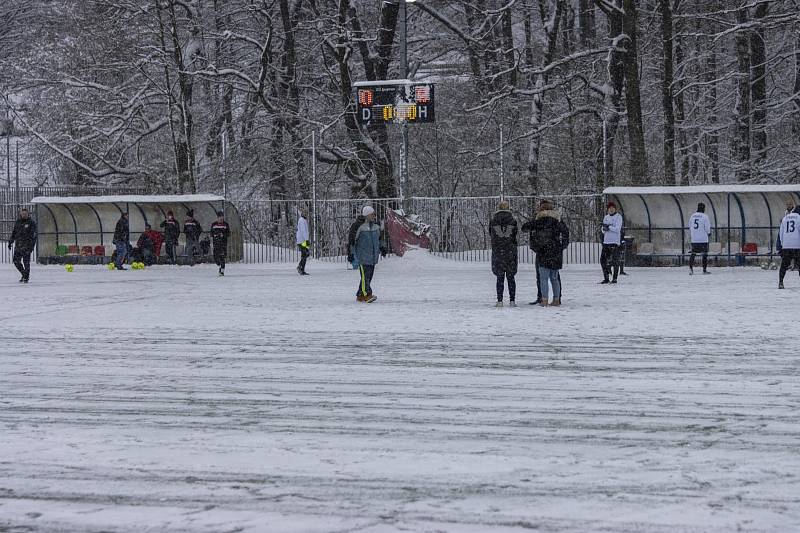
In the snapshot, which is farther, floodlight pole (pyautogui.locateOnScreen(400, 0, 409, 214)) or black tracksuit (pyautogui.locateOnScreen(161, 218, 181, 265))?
black tracksuit (pyautogui.locateOnScreen(161, 218, 181, 265))

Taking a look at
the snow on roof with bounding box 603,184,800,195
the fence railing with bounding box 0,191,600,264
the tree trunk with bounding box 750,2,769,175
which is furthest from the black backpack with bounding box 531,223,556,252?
the tree trunk with bounding box 750,2,769,175

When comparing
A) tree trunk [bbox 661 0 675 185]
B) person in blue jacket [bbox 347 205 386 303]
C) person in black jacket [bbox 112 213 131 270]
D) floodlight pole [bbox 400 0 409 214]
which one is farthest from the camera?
tree trunk [bbox 661 0 675 185]

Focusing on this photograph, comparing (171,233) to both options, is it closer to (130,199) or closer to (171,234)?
(171,234)

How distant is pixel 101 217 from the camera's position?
4094cm

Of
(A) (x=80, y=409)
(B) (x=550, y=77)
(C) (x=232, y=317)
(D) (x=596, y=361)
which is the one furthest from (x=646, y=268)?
(A) (x=80, y=409)

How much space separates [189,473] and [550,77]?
128 feet

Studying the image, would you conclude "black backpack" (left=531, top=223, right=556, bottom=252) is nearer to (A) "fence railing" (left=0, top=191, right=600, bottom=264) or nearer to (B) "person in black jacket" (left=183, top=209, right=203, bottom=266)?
(A) "fence railing" (left=0, top=191, right=600, bottom=264)

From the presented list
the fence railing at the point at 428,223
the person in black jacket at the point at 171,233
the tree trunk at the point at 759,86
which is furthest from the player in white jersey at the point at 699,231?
the person in black jacket at the point at 171,233

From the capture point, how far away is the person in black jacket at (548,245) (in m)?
19.0

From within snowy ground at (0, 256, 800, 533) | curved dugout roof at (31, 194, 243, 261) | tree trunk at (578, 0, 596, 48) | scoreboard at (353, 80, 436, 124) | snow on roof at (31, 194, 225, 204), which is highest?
tree trunk at (578, 0, 596, 48)

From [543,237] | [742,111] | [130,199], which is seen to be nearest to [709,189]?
[742,111]

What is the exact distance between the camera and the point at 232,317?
57.4 ft

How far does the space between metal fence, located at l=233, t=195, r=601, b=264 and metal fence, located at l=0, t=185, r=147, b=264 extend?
21.6ft

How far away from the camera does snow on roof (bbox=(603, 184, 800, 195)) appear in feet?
110
